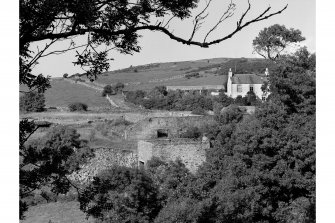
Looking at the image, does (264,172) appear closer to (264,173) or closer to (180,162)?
(264,173)

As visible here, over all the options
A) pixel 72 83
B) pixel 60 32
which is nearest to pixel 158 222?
pixel 60 32

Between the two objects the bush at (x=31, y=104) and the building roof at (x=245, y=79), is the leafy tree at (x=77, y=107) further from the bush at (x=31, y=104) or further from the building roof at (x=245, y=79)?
the building roof at (x=245, y=79)

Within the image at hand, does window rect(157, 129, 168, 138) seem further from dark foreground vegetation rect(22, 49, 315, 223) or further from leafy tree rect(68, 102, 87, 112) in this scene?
leafy tree rect(68, 102, 87, 112)

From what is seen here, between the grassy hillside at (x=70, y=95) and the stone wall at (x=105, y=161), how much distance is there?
39.6 ft

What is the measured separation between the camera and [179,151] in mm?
15906

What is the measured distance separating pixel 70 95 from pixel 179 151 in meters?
16.2

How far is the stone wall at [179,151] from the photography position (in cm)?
1571

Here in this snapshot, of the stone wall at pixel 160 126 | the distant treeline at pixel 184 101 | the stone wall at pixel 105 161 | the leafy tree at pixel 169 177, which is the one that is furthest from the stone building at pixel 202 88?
the leafy tree at pixel 169 177

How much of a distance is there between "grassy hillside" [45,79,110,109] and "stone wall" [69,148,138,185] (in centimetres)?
1206

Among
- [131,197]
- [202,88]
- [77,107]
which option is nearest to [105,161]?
[131,197]

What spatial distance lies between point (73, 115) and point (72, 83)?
1002cm

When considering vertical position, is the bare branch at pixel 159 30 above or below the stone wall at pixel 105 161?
above

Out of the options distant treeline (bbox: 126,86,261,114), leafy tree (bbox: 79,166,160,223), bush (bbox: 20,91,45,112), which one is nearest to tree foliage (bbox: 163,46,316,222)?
leafy tree (bbox: 79,166,160,223)

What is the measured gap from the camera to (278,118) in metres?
14.5
